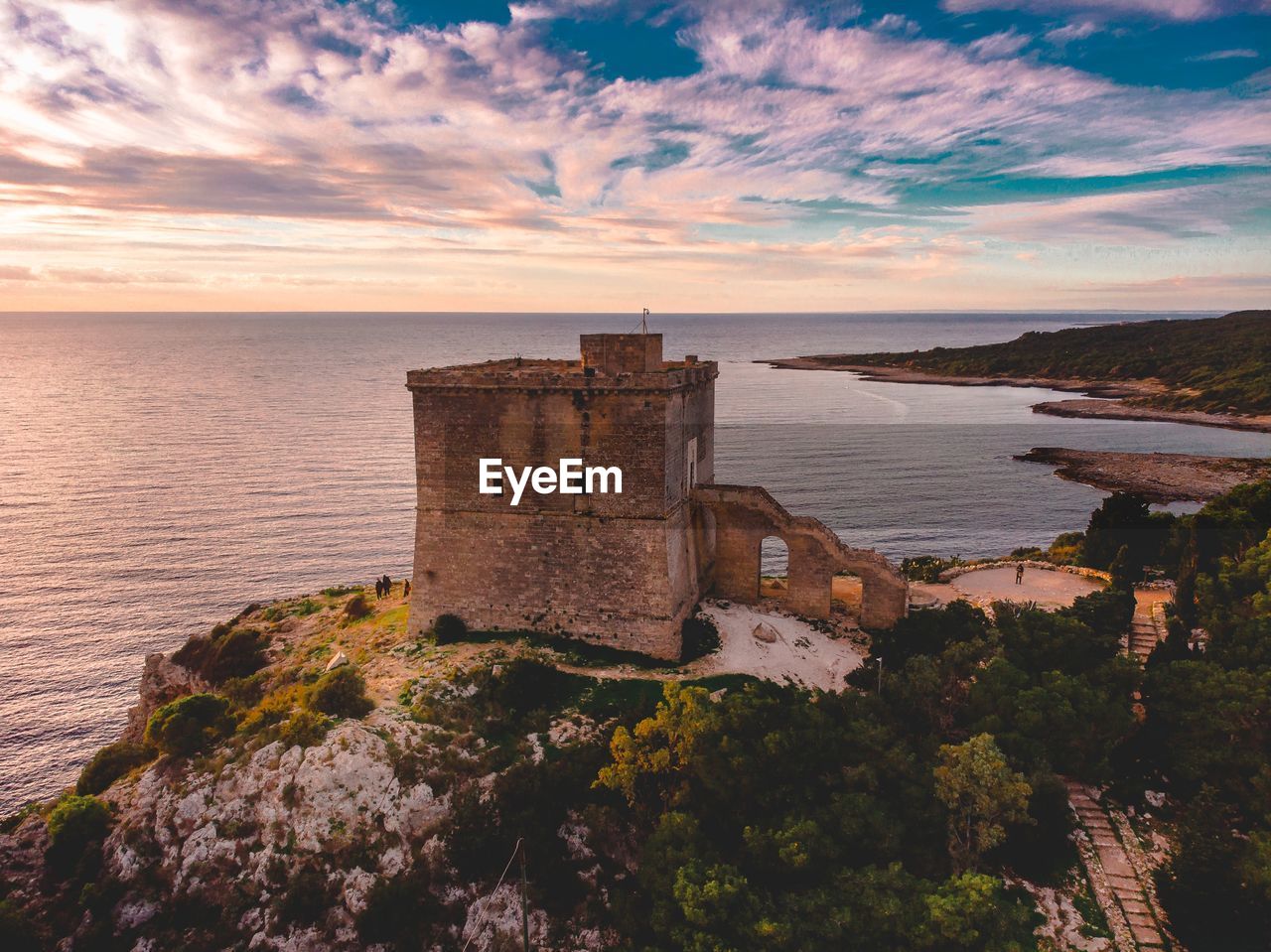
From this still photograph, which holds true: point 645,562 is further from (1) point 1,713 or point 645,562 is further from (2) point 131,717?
(1) point 1,713

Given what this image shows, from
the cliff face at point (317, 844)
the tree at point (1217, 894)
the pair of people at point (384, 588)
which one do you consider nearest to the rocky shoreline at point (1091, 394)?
the tree at point (1217, 894)

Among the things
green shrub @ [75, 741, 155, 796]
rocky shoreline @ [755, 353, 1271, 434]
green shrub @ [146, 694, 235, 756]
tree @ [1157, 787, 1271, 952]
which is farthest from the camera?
rocky shoreline @ [755, 353, 1271, 434]

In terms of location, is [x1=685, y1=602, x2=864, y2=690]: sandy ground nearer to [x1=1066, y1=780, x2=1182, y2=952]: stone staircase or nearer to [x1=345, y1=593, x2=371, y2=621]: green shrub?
[x1=1066, y1=780, x2=1182, y2=952]: stone staircase

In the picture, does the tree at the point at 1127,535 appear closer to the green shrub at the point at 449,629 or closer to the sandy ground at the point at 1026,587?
the sandy ground at the point at 1026,587

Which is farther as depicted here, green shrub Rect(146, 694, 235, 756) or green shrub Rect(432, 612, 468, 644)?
green shrub Rect(432, 612, 468, 644)

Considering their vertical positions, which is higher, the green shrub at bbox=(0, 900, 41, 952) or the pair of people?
the pair of people

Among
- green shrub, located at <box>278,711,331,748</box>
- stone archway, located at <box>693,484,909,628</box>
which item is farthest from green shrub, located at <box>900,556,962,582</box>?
green shrub, located at <box>278,711,331,748</box>

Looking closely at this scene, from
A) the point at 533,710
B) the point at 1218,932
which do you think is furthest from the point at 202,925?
the point at 1218,932

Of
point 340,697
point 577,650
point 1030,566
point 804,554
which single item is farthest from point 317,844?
point 1030,566
